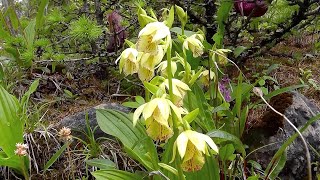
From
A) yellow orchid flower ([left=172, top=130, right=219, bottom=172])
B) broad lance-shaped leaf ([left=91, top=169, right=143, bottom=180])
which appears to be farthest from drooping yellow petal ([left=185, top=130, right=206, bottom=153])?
broad lance-shaped leaf ([left=91, top=169, right=143, bottom=180])

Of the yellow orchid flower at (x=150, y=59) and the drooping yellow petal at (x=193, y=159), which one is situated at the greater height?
the yellow orchid flower at (x=150, y=59)

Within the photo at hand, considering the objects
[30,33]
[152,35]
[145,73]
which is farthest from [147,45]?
[30,33]

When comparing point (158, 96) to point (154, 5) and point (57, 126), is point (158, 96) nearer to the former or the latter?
point (57, 126)

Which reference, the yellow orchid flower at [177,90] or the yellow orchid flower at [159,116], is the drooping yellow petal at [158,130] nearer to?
the yellow orchid flower at [159,116]

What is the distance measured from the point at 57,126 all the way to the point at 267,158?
3.46ft

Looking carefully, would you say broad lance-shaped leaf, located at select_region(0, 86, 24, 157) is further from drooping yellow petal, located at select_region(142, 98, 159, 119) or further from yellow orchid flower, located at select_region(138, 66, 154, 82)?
drooping yellow petal, located at select_region(142, 98, 159, 119)

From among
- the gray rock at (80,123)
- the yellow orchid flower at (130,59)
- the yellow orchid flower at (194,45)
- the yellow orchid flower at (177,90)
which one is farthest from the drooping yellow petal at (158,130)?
the gray rock at (80,123)

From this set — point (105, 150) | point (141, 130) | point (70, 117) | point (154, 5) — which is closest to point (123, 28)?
point (154, 5)

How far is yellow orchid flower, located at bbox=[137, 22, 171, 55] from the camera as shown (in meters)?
1.05

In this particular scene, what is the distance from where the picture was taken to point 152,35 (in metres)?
1.07

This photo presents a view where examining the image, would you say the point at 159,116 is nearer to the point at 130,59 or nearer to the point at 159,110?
the point at 159,110

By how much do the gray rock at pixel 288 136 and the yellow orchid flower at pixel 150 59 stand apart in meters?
0.79

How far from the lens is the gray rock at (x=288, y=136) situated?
5.77ft

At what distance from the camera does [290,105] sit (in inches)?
76.0
